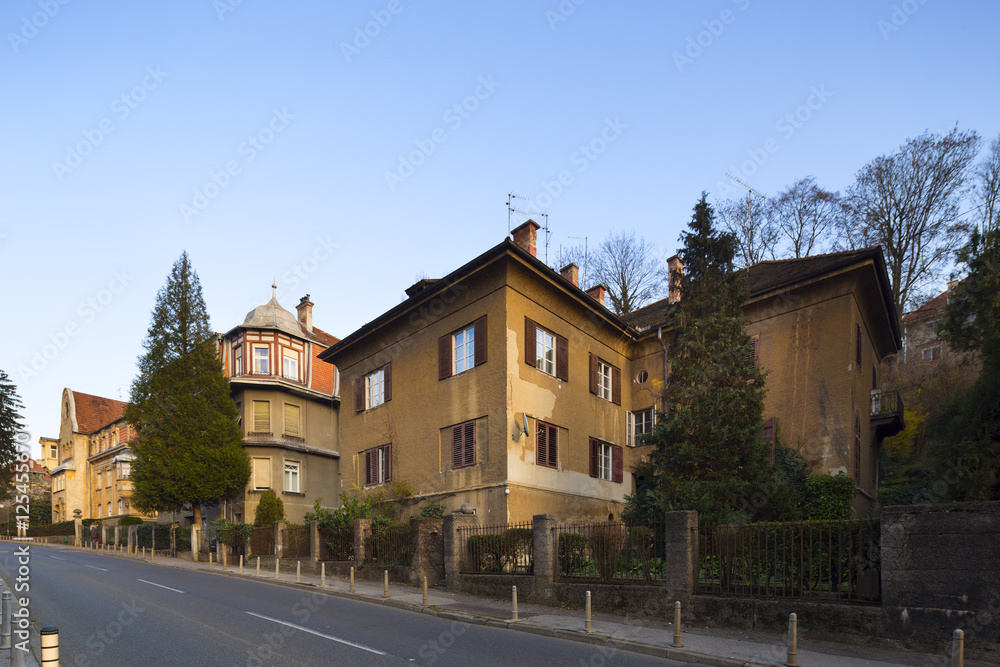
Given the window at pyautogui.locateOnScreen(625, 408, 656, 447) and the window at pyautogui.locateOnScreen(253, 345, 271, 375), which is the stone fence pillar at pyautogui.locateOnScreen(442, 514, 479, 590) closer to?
the window at pyautogui.locateOnScreen(625, 408, 656, 447)

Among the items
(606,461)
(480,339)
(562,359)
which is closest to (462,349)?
(480,339)

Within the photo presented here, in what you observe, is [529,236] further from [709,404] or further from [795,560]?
[795,560]

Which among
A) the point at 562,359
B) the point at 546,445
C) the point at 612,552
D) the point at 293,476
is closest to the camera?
the point at 612,552

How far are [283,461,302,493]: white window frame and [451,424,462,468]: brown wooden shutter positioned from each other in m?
15.2

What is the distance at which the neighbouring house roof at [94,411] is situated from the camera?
56781mm

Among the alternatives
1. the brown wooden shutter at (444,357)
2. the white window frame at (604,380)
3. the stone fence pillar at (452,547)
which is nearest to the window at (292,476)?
the brown wooden shutter at (444,357)

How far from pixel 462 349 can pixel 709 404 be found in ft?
28.7

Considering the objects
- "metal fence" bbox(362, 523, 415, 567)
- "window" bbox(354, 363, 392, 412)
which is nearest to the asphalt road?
"metal fence" bbox(362, 523, 415, 567)

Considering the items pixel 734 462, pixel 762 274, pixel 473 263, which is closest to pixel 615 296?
pixel 762 274

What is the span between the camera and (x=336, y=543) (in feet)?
72.3

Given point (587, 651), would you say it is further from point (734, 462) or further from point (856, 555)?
point (734, 462)

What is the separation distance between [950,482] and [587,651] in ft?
29.2

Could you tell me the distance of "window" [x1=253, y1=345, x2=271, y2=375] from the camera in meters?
34.2

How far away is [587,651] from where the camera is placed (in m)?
10.1
